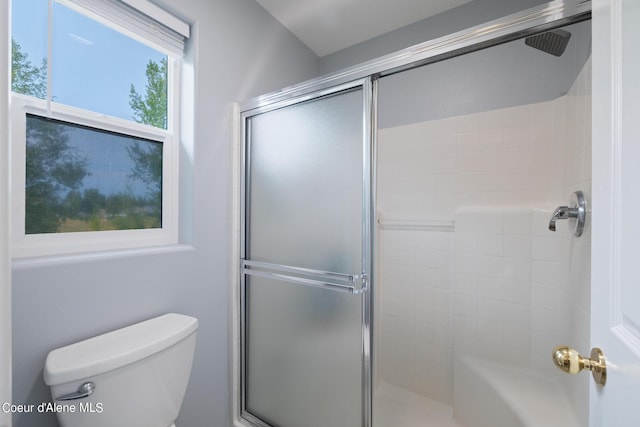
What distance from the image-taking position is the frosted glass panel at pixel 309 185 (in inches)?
46.5

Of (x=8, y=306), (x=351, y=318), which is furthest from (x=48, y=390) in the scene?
(x=351, y=318)

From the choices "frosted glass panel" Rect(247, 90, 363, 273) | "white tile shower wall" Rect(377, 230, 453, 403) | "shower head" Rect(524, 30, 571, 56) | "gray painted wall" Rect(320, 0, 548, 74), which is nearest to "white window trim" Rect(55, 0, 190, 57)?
"frosted glass panel" Rect(247, 90, 363, 273)

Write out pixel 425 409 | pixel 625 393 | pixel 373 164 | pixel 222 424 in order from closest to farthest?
pixel 625 393 → pixel 373 164 → pixel 222 424 → pixel 425 409

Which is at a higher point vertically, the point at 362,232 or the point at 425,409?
the point at 362,232

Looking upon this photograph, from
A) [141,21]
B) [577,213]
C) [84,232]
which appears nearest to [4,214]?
[84,232]

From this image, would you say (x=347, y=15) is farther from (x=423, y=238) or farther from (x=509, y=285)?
(x=509, y=285)

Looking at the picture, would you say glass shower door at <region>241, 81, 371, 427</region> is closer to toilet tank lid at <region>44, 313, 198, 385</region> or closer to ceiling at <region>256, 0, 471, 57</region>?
toilet tank lid at <region>44, 313, 198, 385</region>

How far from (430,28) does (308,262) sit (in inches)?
64.0

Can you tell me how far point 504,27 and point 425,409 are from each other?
6.46ft

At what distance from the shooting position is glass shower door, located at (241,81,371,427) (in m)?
1.17

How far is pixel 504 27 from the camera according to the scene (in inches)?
34.7

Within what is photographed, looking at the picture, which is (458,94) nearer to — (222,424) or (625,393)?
(625,393)

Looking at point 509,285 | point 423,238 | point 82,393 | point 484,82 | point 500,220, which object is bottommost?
point 82,393

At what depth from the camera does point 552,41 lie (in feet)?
3.66
